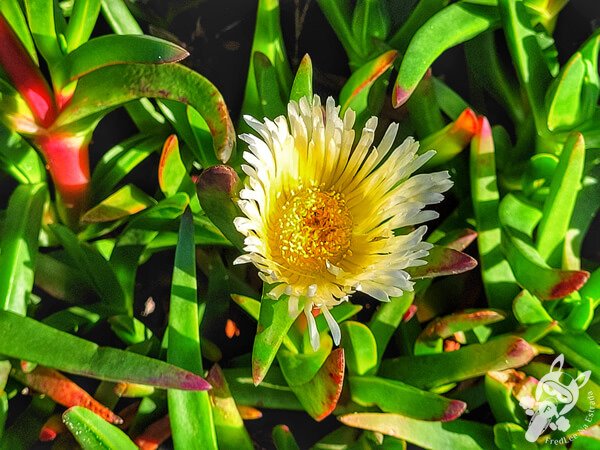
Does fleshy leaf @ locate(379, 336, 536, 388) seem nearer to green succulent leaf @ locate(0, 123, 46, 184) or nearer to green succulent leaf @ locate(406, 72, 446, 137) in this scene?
green succulent leaf @ locate(406, 72, 446, 137)

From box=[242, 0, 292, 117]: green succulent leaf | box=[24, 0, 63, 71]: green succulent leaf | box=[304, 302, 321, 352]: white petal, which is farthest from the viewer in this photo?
box=[242, 0, 292, 117]: green succulent leaf

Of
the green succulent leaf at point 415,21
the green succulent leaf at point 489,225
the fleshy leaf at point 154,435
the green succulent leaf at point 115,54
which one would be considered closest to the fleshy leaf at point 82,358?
the fleshy leaf at point 154,435

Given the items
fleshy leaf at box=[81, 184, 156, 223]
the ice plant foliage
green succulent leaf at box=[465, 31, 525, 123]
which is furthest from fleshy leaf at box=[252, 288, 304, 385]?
green succulent leaf at box=[465, 31, 525, 123]

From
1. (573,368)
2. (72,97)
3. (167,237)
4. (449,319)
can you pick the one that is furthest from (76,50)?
(573,368)

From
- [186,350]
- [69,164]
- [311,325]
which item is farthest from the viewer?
[69,164]

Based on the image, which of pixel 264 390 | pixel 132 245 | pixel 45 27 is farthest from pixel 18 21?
pixel 264 390

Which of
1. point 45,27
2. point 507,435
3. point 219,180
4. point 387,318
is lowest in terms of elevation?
point 507,435

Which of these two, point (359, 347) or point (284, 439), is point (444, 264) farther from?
point (284, 439)
